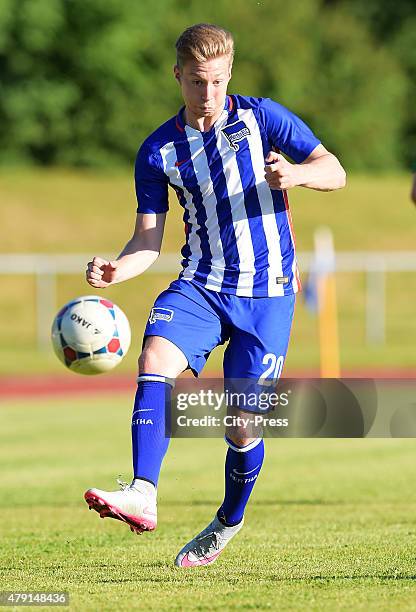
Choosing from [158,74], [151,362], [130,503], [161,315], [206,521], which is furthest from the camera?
[158,74]

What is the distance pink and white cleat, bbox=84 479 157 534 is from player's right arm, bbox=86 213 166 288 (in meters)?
1.12

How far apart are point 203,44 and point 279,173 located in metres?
0.75

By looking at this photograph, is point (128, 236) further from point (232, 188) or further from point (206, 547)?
point (232, 188)

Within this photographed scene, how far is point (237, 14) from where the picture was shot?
46500 mm

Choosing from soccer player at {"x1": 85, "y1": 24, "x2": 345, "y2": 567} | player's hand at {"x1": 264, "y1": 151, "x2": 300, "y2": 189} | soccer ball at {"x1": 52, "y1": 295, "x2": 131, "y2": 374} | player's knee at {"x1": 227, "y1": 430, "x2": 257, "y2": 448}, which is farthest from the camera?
soccer ball at {"x1": 52, "y1": 295, "x2": 131, "y2": 374}

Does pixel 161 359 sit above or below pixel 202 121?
below

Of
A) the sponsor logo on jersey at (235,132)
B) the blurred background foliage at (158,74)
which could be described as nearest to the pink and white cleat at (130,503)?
the sponsor logo on jersey at (235,132)

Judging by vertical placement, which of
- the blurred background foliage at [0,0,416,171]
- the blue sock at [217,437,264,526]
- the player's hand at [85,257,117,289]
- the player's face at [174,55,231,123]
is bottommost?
the blue sock at [217,437,264,526]

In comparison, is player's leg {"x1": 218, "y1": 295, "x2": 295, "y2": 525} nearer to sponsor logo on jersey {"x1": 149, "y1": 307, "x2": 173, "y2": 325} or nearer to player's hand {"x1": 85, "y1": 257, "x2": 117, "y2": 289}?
sponsor logo on jersey {"x1": 149, "y1": 307, "x2": 173, "y2": 325}

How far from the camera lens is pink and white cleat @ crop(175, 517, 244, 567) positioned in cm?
627

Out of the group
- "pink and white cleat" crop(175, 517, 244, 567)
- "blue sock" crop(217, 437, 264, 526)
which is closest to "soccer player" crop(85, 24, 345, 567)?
"blue sock" crop(217, 437, 264, 526)

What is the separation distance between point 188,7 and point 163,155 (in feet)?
139

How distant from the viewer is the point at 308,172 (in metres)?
5.68

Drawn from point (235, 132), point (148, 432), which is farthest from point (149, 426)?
point (235, 132)
